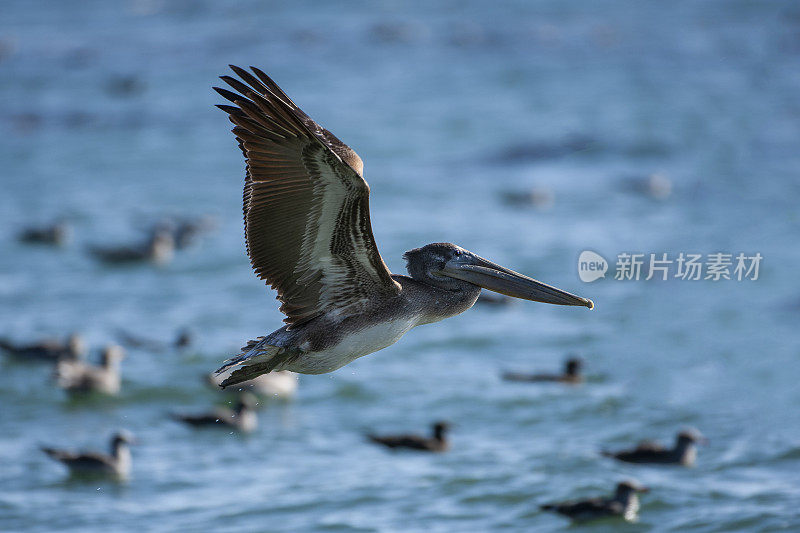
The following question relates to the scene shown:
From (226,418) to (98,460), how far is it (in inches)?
60.0

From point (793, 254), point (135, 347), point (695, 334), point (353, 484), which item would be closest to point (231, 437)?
point (353, 484)

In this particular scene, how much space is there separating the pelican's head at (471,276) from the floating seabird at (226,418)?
6.90 m

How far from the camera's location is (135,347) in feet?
54.0

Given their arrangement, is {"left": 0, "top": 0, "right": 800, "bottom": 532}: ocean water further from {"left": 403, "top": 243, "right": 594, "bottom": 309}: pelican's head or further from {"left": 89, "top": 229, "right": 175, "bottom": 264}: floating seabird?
{"left": 403, "top": 243, "right": 594, "bottom": 309}: pelican's head

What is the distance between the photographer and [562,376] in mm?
15086

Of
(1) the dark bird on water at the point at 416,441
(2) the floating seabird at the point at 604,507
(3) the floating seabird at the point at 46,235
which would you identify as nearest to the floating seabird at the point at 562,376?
(1) the dark bird on water at the point at 416,441

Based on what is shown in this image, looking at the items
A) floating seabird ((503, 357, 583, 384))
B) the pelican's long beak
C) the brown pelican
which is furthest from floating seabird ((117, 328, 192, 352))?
the pelican's long beak

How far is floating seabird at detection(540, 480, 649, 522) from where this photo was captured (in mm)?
11664

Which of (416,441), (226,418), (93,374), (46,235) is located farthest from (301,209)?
(46,235)

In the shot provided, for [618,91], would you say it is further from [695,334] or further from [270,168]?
[270,168]

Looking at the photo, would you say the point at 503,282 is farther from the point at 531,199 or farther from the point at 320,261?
the point at 531,199

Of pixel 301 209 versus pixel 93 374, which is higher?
pixel 93 374

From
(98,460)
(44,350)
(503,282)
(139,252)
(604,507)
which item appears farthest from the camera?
(139,252)

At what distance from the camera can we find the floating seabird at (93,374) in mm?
14844
